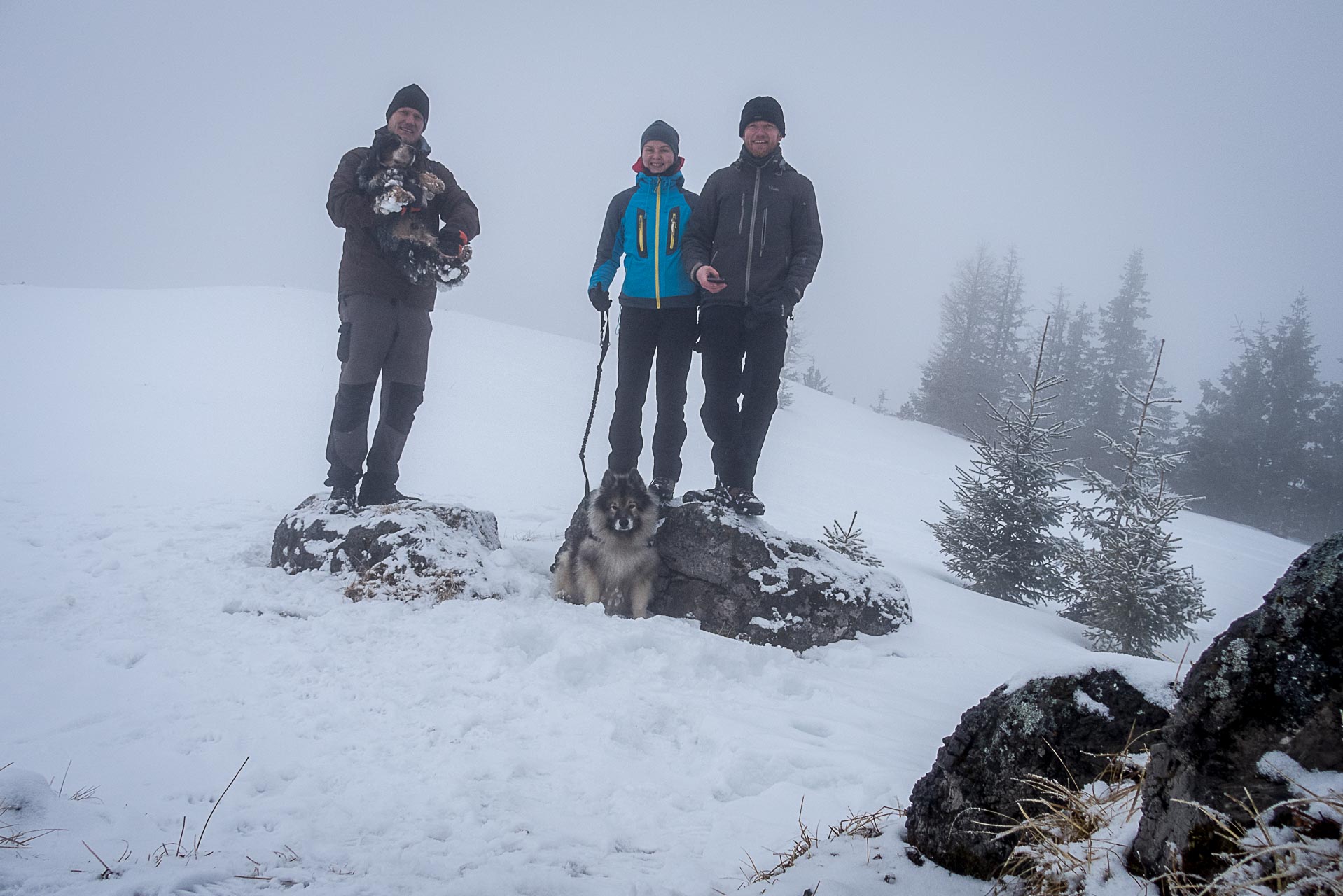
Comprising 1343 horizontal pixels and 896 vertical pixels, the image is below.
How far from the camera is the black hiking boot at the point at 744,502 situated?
442cm

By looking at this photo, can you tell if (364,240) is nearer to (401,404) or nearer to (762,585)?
(401,404)

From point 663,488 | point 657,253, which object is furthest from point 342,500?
point 657,253

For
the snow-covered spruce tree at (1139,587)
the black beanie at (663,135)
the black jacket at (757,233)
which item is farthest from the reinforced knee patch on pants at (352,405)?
the snow-covered spruce tree at (1139,587)

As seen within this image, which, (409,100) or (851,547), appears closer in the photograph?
(409,100)

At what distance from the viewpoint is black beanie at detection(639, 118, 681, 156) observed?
447 cm

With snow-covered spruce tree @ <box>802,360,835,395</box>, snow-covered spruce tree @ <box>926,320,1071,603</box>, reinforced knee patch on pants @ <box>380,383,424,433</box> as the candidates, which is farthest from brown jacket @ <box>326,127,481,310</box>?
snow-covered spruce tree @ <box>802,360,835,395</box>

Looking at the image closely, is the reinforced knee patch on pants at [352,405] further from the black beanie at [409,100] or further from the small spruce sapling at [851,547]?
the small spruce sapling at [851,547]

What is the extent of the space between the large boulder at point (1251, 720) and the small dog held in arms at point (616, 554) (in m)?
3.23

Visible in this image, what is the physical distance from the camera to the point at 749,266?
4199 mm

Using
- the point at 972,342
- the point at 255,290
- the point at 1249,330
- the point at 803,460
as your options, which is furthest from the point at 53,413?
the point at 1249,330

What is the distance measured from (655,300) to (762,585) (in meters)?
1.97

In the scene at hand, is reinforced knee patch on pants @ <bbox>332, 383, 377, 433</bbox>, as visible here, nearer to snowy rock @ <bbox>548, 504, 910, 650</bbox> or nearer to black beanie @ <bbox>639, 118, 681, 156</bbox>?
snowy rock @ <bbox>548, 504, 910, 650</bbox>

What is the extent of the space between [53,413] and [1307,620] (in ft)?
43.3

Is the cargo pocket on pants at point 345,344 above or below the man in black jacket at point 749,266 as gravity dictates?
below
